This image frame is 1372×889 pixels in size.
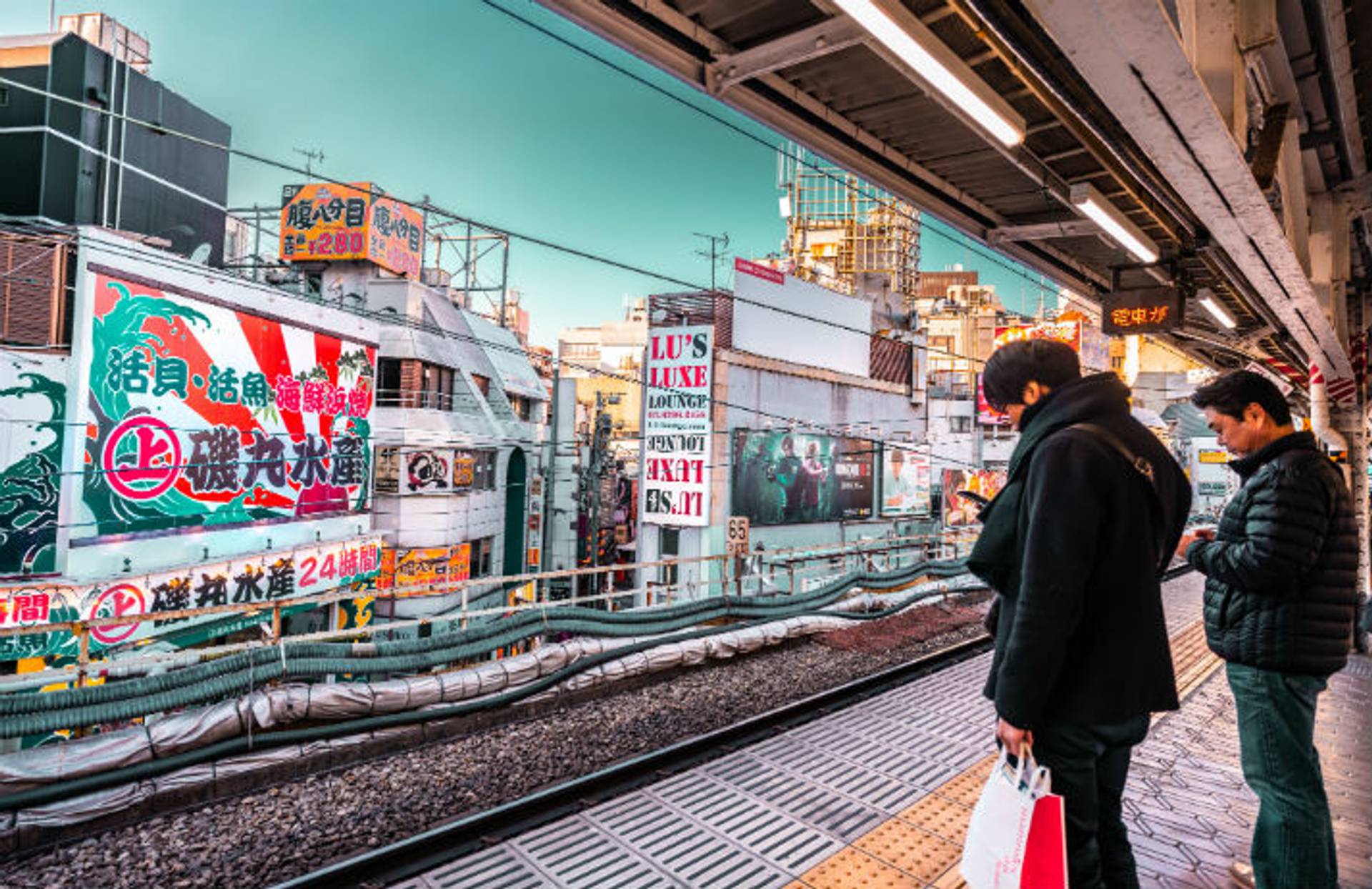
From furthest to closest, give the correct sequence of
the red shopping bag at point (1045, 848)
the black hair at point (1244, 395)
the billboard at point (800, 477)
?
the billboard at point (800, 477)
the black hair at point (1244, 395)
the red shopping bag at point (1045, 848)

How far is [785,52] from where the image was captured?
4.23 meters

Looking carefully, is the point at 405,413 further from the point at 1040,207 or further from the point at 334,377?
the point at 1040,207

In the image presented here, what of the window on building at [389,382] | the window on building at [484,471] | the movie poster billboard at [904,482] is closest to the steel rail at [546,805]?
the window on building at [389,382]

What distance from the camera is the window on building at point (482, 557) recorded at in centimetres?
2681

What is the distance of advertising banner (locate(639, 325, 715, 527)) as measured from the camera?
20859 millimetres

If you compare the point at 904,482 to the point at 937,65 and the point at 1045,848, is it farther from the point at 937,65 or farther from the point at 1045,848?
the point at 1045,848

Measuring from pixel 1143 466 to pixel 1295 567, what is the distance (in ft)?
2.87

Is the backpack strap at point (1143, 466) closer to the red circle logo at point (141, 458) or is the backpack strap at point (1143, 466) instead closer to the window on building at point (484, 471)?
the red circle logo at point (141, 458)

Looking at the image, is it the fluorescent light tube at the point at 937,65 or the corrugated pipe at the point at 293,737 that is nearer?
the fluorescent light tube at the point at 937,65

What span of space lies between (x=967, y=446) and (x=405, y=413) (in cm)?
2873

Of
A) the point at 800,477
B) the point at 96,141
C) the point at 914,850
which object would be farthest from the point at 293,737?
the point at 800,477

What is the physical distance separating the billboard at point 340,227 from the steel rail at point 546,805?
3085cm

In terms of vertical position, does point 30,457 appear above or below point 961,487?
above

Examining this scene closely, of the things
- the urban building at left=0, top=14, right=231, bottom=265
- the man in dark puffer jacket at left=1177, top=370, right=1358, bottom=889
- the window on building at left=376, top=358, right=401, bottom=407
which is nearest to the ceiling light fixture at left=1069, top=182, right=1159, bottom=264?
the man in dark puffer jacket at left=1177, top=370, right=1358, bottom=889
